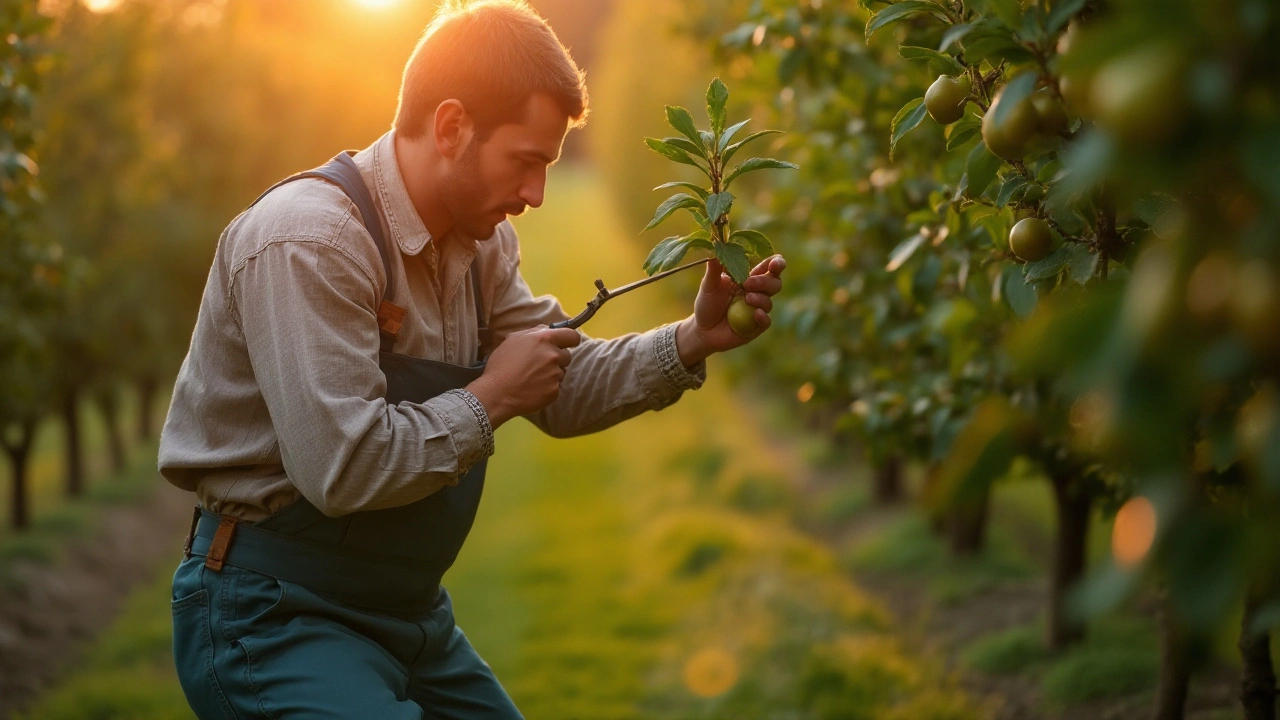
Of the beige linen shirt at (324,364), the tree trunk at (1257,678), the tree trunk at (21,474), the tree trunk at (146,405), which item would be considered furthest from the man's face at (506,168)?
the tree trunk at (146,405)

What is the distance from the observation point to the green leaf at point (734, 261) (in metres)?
2.22

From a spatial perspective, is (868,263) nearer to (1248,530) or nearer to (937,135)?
(937,135)

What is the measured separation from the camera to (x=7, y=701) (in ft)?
19.0

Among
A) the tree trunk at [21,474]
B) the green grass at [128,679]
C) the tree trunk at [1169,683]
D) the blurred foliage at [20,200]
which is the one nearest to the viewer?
the tree trunk at [1169,683]

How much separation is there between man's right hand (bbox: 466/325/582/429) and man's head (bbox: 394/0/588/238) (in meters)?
0.28

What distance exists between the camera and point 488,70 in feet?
7.82

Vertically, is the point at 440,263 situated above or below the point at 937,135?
below

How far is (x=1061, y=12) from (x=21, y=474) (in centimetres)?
886

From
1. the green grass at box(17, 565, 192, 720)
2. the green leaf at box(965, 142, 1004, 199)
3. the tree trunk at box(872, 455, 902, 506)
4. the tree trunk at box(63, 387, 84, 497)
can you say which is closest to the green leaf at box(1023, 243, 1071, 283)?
the green leaf at box(965, 142, 1004, 199)

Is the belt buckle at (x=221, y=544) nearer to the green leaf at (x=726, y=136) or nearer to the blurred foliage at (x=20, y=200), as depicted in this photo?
the green leaf at (x=726, y=136)

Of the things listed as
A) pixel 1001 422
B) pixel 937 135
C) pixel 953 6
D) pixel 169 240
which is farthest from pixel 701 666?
pixel 169 240

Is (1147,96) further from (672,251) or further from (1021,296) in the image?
(672,251)

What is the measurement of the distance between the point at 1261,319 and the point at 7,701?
21.1ft

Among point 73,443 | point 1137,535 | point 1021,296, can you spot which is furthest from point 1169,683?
point 73,443
